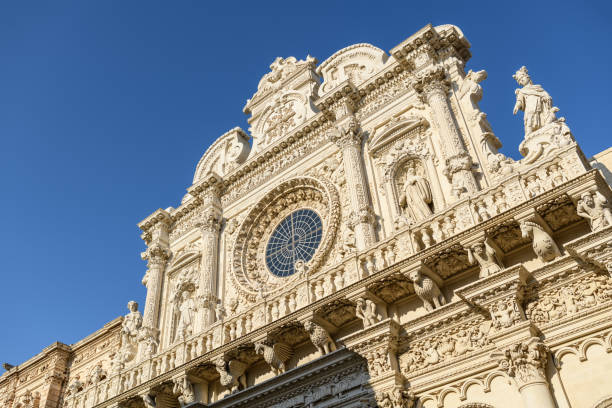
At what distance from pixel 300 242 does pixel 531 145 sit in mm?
6091

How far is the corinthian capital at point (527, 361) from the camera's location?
741 centimetres

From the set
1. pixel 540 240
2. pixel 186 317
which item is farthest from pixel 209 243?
pixel 540 240

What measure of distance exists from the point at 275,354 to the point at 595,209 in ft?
19.1

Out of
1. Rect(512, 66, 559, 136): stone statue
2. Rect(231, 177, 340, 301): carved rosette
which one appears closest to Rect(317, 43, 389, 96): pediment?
Rect(231, 177, 340, 301): carved rosette

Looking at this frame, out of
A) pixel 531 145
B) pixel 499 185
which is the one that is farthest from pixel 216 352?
pixel 531 145

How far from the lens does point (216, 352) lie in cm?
1095

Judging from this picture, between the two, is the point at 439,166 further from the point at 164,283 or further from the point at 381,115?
the point at 164,283

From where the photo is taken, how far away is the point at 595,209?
761cm

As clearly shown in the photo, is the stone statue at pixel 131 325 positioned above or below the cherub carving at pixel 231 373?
above

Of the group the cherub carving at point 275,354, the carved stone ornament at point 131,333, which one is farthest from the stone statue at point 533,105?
the carved stone ornament at point 131,333

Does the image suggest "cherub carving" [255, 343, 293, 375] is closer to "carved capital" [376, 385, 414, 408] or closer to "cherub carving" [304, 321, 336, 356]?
"cherub carving" [304, 321, 336, 356]

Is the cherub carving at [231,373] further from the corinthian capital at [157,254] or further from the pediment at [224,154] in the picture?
the pediment at [224,154]

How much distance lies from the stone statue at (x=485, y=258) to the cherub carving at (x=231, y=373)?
16.3 feet

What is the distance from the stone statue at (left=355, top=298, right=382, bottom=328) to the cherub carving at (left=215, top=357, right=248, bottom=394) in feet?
9.37
